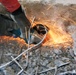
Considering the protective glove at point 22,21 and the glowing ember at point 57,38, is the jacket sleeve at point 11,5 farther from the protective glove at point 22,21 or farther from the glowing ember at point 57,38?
the glowing ember at point 57,38

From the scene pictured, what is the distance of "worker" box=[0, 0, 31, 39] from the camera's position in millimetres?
1799

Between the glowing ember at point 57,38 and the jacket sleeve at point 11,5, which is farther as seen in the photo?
the glowing ember at point 57,38

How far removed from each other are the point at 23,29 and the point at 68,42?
314 millimetres

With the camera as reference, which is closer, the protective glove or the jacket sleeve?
the jacket sleeve

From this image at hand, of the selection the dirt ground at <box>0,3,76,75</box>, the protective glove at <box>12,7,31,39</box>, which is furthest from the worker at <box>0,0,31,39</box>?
the dirt ground at <box>0,3,76,75</box>

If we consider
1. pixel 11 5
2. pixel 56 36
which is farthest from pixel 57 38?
pixel 11 5

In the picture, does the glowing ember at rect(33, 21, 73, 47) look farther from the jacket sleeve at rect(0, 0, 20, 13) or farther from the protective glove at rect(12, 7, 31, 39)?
the jacket sleeve at rect(0, 0, 20, 13)

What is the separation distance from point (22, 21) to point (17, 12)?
0.24ft

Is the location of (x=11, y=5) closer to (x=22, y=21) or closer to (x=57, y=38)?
(x=22, y=21)

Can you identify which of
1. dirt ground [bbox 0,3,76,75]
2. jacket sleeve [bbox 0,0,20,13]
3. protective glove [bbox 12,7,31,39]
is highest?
jacket sleeve [bbox 0,0,20,13]

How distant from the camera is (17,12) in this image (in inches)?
74.2

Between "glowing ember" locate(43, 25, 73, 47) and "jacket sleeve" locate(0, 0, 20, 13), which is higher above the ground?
"jacket sleeve" locate(0, 0, 20, 13)

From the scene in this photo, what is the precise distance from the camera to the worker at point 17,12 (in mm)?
1799

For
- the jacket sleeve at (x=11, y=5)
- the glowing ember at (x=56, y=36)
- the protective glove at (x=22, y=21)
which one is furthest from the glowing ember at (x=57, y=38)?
the jacket sleeve at (x=11, y=5)
